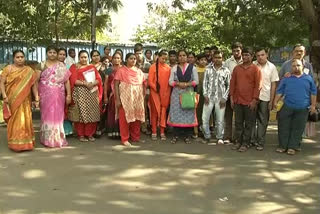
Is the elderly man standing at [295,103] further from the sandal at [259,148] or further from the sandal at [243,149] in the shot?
the sandal at [243,149]

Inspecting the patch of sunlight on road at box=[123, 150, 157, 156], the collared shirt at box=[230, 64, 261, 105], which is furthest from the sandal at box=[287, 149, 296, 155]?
the patch of sunlight on road at box=[123, 150, 157, 156]

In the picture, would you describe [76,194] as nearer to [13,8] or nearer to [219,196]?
[219,196]

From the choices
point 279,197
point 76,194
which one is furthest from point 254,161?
point 76,194

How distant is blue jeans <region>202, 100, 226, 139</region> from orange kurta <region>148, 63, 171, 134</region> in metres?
0.68

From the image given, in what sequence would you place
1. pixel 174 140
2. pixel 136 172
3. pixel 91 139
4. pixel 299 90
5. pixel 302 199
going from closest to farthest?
pixel 302 199, pixel 136 172, pixel 299 90, pixel 174 140, pixel 91 139

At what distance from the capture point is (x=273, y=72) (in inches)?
248

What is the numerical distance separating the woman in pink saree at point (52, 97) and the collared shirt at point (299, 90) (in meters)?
3.36

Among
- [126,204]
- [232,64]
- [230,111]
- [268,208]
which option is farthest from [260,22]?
[126,204]

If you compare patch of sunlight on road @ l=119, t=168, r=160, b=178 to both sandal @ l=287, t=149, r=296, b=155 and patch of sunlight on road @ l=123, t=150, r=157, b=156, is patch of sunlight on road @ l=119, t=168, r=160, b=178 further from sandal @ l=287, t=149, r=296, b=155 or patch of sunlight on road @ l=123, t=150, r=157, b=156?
sandal @ l=287, t=149, r=296, b=155

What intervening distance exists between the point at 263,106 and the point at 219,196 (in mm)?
2292

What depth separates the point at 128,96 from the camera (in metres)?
6.62

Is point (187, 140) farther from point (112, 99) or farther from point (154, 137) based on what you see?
point (112, 99)

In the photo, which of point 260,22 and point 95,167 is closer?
point 95,167

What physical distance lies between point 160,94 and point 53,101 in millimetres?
1760
